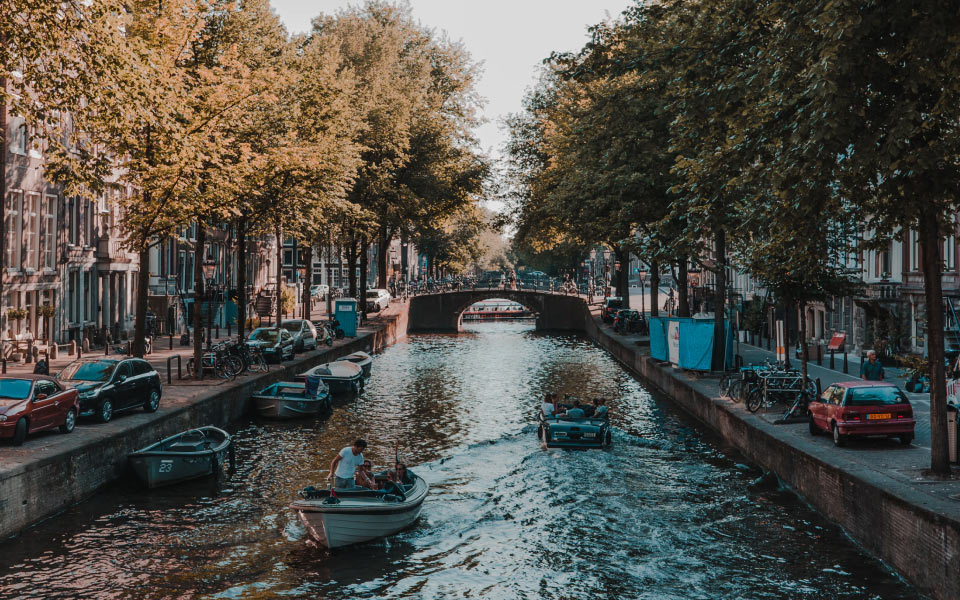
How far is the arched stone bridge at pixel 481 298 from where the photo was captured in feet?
289

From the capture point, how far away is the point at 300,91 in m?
44.2

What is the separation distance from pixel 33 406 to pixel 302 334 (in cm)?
2769

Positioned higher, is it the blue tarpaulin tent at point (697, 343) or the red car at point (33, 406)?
the blue tarpaulin tent at point (697, 343)

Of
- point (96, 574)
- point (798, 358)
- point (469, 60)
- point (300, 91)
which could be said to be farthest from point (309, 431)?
point (469, 60)

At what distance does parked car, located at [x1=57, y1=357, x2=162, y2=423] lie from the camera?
80.2 ft

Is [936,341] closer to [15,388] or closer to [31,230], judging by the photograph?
[15,388]

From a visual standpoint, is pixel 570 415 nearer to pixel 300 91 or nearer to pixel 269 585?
pixel 269 585

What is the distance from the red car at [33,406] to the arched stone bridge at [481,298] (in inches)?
2531

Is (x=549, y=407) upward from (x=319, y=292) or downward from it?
downward

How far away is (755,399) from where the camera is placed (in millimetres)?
27984

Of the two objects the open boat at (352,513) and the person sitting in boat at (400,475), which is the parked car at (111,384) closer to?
the open boat at (352,513)

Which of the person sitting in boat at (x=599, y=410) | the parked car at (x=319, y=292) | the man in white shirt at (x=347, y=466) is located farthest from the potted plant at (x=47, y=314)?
the parked car at (x=319, y=292)

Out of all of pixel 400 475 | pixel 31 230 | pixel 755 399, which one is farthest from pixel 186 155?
pixel 755 399

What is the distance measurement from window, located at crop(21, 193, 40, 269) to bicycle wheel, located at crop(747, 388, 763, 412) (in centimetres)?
2910
